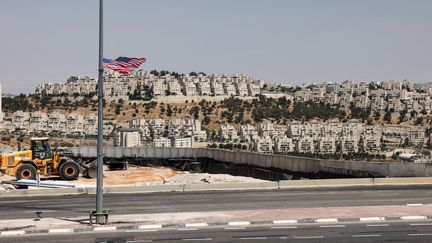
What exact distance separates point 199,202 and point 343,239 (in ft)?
29.2

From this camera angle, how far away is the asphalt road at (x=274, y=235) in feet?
55.5

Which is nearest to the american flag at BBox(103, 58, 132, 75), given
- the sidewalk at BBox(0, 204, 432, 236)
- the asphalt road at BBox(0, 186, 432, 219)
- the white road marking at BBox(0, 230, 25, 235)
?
the sidewalk at BBox(0, 204, 432, 236)

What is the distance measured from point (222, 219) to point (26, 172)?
19252 millimetres

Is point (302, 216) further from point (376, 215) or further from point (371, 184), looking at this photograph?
point (371, 184)

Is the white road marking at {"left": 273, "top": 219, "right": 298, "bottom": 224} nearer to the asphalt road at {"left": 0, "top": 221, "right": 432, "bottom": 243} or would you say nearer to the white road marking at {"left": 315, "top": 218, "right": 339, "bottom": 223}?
the asphalt road at {"left": 0, "top": 221, "right": 432, "bottom": 243}

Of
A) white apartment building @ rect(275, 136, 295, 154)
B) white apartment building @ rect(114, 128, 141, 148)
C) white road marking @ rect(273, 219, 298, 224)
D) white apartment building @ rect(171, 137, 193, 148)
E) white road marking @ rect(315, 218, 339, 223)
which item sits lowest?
white apartment building @ rect(275, 136, 295, 154)

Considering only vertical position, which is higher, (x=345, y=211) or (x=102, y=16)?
(x=102, y=16)

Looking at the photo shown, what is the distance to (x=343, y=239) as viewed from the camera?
16844 millimetres

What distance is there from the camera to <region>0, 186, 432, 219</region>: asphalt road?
74.7 feet

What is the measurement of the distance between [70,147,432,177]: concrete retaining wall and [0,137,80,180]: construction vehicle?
13145 millimetres

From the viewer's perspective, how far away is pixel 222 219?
20156 millimetres

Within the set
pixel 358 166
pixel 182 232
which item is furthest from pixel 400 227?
pixel 358 166

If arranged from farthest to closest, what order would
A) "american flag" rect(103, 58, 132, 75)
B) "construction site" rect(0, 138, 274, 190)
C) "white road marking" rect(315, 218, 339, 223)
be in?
"construction site" rect(0, 138, 274, 190) → "american flag" rect(103, 58, 132, 75) → "white road marking" rect(315, 218, 339, 223)

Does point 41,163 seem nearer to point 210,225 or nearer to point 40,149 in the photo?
point 40,149
